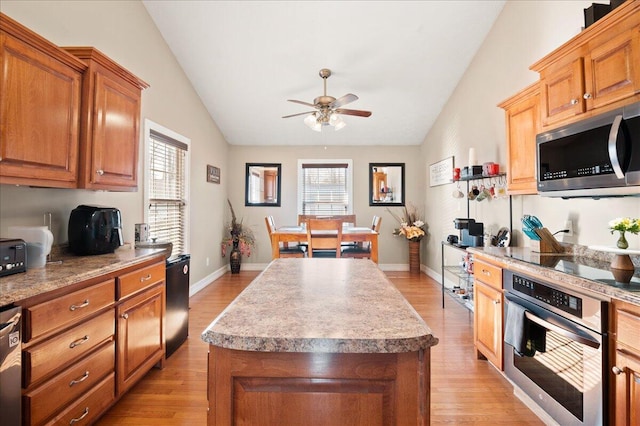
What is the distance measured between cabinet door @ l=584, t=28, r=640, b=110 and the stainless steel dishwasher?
2.84 m

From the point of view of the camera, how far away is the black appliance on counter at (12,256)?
139cm

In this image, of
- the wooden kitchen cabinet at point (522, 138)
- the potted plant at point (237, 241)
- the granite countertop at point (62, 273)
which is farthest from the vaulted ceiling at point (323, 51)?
the granite countertop at point (62, 273)

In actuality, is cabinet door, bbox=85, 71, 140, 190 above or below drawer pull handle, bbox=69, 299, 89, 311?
above

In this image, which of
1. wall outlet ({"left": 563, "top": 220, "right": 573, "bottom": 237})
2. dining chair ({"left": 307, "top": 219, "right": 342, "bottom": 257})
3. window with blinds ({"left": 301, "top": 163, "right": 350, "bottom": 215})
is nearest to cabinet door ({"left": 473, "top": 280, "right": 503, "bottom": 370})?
wall outlet ({"left": 563, "top": 220, "right": 573, "bottom": 237})

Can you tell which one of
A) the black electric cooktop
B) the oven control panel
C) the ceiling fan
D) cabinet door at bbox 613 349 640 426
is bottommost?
cabinet door at bbox 613 349 640 426

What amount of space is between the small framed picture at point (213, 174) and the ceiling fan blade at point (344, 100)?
2396 millimetres

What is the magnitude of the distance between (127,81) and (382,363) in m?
2.55

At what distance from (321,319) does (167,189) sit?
3423 mm

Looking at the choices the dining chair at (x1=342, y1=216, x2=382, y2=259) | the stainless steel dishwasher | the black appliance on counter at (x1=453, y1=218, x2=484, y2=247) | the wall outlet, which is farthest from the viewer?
the dining chair at (x1=342, y1=216, x2=382, y2=259)

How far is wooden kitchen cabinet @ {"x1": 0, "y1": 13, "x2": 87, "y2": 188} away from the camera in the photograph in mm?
1450

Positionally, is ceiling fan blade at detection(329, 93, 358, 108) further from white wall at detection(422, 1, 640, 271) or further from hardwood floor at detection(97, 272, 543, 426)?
hardwood floor at detection(97, 272, 543, 426)

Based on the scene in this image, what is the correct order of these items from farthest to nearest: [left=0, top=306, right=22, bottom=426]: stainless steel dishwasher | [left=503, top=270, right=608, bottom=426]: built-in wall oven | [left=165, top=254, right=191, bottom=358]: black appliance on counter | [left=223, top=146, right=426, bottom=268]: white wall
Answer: [left=223, top=146, right=426, bottom=268]: white wall → [left=165, top=254, right=191, bottom=358]: black appliance on counter → [left=503, top=270, right=608, bottom=426]: built-in wall oven → [left=0, top=306, right=22, bottom=426]: stainless steel dishwasher

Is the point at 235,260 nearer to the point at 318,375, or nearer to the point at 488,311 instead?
the point at 488,311

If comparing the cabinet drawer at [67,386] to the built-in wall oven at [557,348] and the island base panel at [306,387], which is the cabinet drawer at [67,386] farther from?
the built-in wall oven at [557,348]
